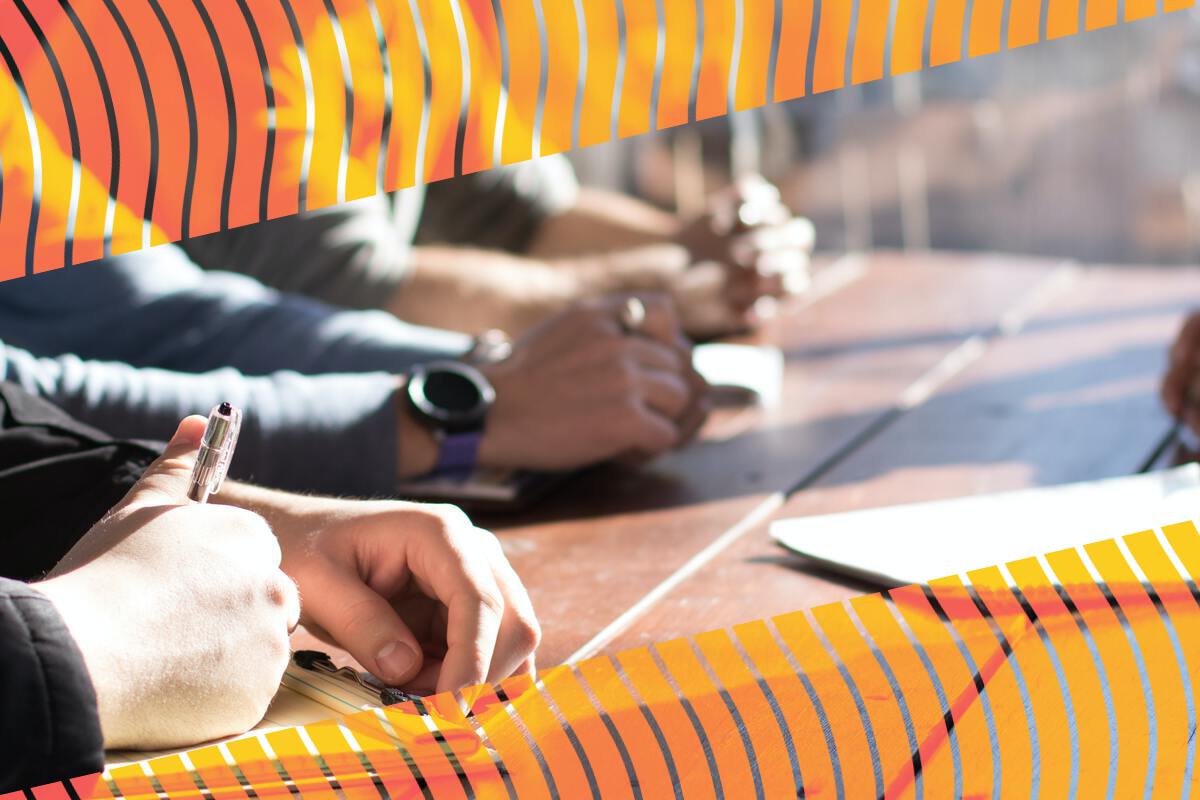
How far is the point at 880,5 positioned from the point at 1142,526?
14.0 inches

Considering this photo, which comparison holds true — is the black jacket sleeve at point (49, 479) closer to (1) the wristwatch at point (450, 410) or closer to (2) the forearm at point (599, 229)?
(1) the wristwatch at point (450, 410)

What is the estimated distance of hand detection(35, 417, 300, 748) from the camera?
1.77ft

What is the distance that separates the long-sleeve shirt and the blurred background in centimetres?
349

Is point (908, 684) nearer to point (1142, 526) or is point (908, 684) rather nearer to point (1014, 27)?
point (1142, 526)

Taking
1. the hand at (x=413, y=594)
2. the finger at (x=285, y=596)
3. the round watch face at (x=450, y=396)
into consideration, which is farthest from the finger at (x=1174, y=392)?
the finger at (x=285, y=596)

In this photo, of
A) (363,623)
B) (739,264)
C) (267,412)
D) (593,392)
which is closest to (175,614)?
(363,623)

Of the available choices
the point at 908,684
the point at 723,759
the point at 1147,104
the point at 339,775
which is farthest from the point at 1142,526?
the point at 1147,104

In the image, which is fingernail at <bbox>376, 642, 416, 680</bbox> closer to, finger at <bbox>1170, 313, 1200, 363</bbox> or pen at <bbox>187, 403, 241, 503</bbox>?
pen at <bbox>187, 403, 241, 503</bbox>

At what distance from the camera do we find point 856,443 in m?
1.24

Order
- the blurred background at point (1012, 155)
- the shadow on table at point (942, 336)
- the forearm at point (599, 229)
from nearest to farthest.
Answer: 1. the shadow on table at point (942, 336)
2. the forearm at point (599, 229)
3. the blurred background at point (1012, 155)

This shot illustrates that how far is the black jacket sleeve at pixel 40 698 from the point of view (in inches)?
19.7

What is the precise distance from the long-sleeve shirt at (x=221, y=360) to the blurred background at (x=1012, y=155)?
3.49m

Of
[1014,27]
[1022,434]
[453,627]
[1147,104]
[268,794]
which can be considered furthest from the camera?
[1147,104]

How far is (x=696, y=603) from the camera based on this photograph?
83 cm
